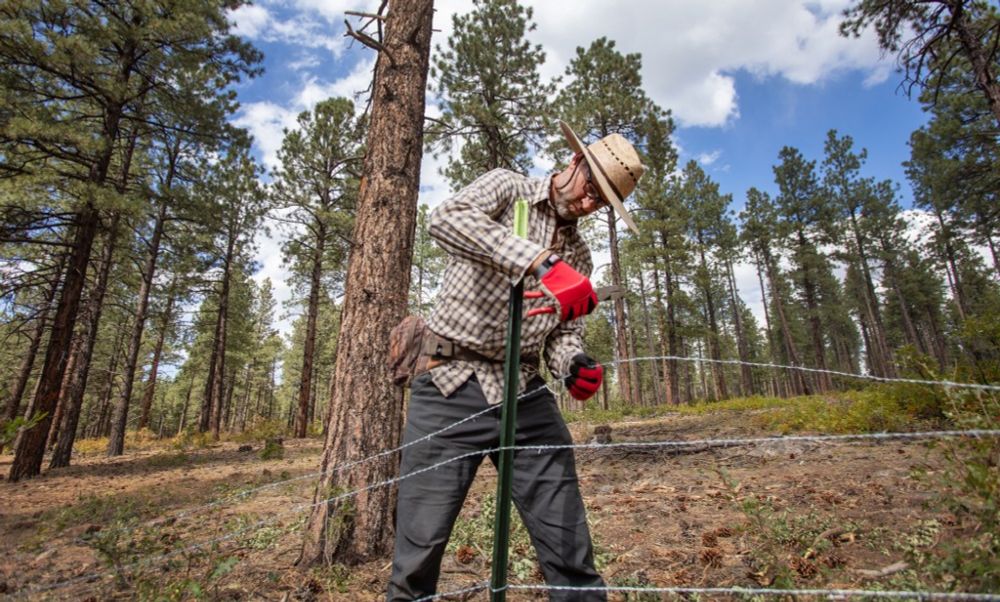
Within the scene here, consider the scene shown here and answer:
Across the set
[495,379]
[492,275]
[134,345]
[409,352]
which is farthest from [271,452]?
[492,275]

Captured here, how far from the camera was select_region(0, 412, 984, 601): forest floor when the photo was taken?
8.61 ft

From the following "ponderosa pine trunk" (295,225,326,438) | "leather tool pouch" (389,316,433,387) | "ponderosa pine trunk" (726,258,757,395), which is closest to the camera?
"leather tool pouch" (389,316,433,387)

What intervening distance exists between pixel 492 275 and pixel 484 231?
1.00ft

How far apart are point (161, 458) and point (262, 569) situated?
34.6 feet

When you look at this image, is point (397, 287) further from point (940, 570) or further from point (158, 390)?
point (158, 390)

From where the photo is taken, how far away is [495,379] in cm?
189

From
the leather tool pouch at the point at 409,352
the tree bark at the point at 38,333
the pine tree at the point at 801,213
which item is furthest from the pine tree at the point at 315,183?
the pine tree at the point at 801,213

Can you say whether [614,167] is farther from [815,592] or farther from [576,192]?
[815,592]

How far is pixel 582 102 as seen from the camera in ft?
52.3

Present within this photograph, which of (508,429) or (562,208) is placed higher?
(562,208)

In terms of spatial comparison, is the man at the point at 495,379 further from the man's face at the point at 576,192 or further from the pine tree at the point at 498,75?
the pine tree at the point at 498,75

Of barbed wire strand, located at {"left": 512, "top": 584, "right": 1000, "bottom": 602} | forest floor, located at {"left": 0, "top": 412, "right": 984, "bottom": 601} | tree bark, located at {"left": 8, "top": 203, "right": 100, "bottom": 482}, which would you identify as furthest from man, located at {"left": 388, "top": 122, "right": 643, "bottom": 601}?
tree bark, located at {"left": 8, "top": 203, "right": 100, "bottom": 482}

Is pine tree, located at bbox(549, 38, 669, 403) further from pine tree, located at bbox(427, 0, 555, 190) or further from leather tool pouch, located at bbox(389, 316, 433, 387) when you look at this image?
leather tool pouch, located at bbox(389, 316, 433, 387)

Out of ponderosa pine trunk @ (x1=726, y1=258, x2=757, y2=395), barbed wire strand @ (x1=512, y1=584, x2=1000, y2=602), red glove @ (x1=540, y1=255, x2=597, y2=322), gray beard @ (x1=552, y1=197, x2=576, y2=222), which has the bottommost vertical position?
barbed wire strand @ (x1=512, y1=584, x2=1000, y2=602)
